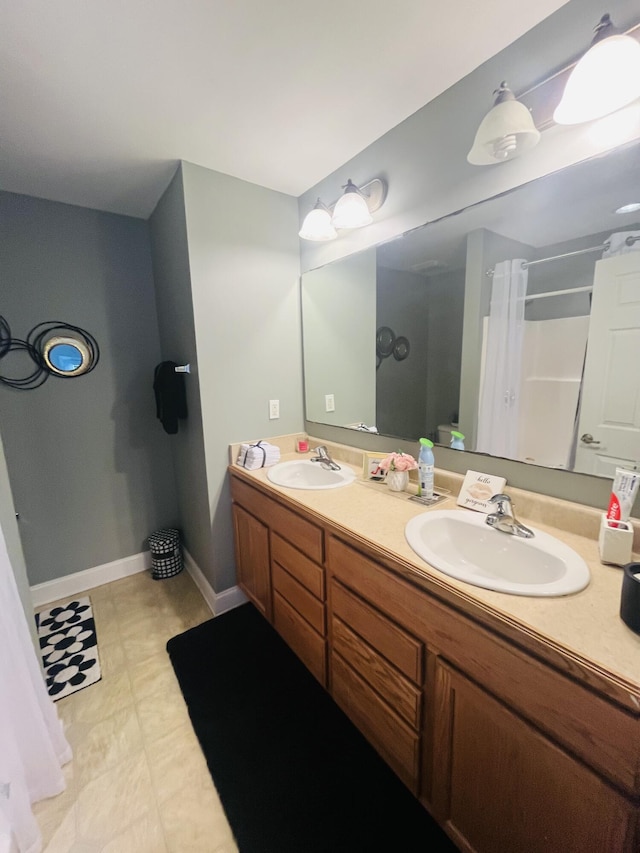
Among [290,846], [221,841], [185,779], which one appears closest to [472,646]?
[290,846]

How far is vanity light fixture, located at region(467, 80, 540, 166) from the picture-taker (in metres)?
1.01

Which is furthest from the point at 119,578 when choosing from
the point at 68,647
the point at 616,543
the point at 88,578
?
the point at 616,543

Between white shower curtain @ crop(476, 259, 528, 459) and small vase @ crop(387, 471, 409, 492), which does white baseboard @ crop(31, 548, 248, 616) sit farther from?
white shower curtain @ crop(476, 259, 528, 459)

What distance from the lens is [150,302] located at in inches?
92.7

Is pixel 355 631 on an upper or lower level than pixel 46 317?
lower

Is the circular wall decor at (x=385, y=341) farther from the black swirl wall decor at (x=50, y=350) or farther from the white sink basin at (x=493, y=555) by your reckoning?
the black swirl wall decor at (x=50, y=350)

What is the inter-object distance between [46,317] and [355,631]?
2399 millimetres

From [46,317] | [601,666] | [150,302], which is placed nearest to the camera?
[601,666]

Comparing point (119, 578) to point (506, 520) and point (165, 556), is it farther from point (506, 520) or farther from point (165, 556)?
point (506, 520)

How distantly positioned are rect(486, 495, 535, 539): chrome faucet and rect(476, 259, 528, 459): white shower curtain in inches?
9.0

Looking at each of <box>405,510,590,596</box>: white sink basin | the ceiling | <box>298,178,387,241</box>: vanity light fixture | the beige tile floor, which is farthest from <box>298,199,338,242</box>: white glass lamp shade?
the beige tile floor

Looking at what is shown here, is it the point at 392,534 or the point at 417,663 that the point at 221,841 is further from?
the point at 392,534

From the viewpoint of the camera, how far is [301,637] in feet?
4.95

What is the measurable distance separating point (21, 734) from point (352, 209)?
7.64ft
